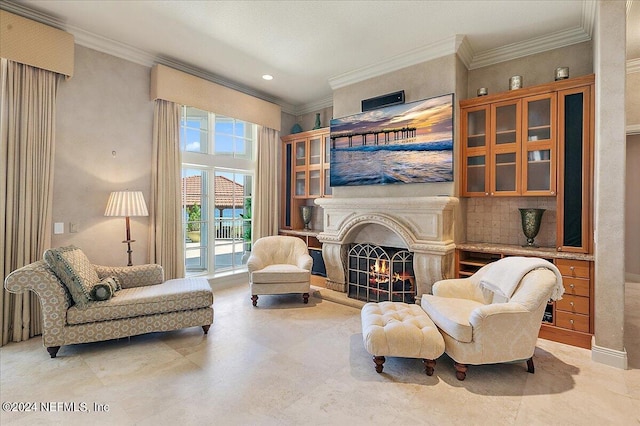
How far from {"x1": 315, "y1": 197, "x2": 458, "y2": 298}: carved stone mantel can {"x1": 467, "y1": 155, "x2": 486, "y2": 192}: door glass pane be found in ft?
1.12

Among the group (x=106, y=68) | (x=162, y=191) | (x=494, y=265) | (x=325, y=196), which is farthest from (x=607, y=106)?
(x=106, y=68)

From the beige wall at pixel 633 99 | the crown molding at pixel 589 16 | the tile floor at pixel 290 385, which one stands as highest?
the crown molding at pixel 589 16

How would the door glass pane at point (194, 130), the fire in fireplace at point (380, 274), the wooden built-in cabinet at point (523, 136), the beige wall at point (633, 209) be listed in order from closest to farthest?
1. the wooden built-in cabinet at point (523, 136)
2. the fire in fireplace at point (380, 274)
3. the door glass pane at point (194, 130)
4. the beige wall at point (633, 209)

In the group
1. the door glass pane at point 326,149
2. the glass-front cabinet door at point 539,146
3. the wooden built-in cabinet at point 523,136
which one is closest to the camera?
the wooden built-in cabinet at point 523,136

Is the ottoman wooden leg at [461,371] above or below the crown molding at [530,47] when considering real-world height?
below

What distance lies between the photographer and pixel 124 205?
3557 mm

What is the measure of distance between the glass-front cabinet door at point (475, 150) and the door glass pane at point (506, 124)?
0.11 meters

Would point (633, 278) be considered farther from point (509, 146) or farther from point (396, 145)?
point (396, 145)

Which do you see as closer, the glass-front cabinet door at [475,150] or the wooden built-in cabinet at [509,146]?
the wooden built-in cabinet at [509,146]

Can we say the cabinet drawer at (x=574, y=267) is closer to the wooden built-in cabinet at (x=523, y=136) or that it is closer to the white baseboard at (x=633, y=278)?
the wooden built-in cabinet at (x=523, y=136)

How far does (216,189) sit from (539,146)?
440cm

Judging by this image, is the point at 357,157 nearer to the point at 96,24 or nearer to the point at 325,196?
the point at 325,196

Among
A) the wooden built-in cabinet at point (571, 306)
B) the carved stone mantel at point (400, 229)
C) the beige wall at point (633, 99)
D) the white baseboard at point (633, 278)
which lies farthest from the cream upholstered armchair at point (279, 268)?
the white baseboard at point (633, 278)

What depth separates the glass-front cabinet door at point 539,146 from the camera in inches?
130
